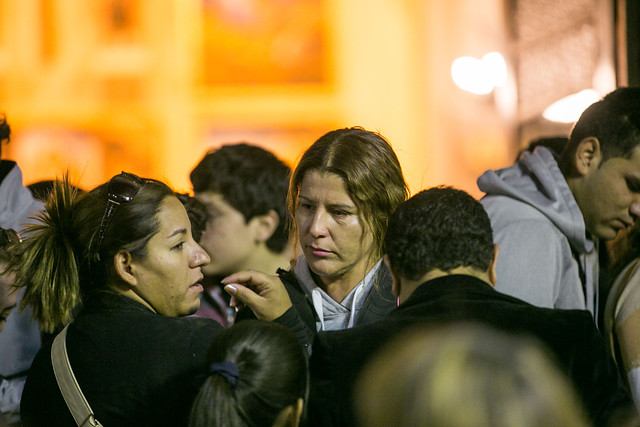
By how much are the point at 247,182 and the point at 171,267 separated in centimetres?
124

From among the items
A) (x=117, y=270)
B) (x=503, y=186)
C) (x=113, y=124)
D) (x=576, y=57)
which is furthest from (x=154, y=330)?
(x=113, y=124)

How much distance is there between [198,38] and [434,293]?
16.6 feet

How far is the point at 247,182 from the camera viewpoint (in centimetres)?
354

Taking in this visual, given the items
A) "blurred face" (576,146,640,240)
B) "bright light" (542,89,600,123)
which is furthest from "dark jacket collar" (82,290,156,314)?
"bright light" (542,89,600,123)

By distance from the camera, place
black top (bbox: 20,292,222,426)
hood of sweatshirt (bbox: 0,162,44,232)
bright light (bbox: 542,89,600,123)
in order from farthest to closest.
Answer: bright light (bbox: 542,89,600,123) → hood of sweatshirt (bbox: 0,162,44,232) → black top (bbox: 20,292,222,426)

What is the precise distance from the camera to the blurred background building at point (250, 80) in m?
6.38

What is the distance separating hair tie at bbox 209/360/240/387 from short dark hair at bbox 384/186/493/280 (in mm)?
502

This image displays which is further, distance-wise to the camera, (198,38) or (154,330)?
(198,38)

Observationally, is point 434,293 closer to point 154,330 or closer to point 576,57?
point 154,330

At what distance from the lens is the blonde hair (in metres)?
1.77

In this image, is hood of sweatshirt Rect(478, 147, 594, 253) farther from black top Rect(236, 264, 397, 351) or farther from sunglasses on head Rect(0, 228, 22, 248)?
sunglasses on head Rect(0, 228, 22, 248)

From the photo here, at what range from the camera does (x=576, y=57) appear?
17.0 ft

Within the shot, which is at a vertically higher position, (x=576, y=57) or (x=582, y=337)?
(x=576, y=57)

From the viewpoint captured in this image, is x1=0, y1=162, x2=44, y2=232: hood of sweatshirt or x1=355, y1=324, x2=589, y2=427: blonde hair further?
x1=0, y1=162, x2=44, y2=232: hood of sweatshirt
